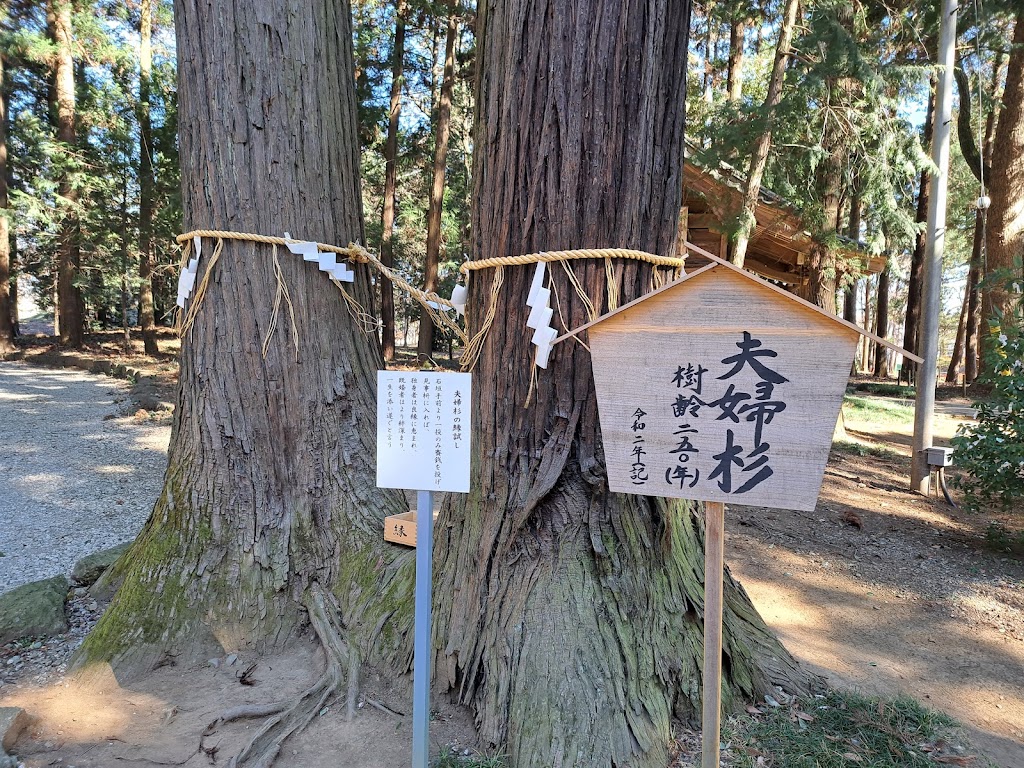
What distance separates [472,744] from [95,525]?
390 centimetres

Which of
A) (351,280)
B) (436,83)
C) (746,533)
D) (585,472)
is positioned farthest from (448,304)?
(436,83)

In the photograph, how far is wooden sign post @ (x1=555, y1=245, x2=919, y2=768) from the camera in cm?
155

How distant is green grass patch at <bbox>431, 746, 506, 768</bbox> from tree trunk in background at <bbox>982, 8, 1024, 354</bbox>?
989cm

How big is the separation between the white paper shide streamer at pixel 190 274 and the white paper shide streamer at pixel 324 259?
16.6 inches

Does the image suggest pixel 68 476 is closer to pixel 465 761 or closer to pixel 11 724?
pixel 11 724

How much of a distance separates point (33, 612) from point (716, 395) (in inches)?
130

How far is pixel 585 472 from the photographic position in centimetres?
219

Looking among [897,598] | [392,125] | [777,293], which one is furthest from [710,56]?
[777,293]

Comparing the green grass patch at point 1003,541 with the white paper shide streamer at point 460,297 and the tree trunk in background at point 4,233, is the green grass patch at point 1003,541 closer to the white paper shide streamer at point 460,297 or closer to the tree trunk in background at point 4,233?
the white paper shide streamer at point 460,297

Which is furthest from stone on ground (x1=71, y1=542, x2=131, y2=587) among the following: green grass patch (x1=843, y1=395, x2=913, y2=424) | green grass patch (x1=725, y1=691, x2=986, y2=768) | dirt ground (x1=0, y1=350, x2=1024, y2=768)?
green grass patch (x1=843, y1=395, x2=913, y2=424)

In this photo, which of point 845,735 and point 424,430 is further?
point 845,735

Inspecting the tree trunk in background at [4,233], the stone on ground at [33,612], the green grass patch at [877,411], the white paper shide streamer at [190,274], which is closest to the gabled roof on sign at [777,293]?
the white paper shide streamer at [190,274]

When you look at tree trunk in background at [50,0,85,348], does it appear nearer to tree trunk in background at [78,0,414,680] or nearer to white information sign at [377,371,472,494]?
tree trunk in background at [78,0,414,680]

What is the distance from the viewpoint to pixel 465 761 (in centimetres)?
208
